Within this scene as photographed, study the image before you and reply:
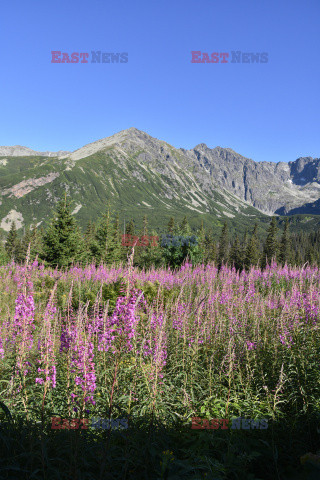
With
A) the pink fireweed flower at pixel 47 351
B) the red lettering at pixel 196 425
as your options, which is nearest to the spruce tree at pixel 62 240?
the pink fireweed flower at pixel 47 351

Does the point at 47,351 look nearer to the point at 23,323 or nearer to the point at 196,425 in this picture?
the point at 23,323

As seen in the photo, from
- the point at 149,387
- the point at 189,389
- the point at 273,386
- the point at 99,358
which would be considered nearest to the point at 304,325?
the point at 273,386

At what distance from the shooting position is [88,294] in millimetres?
8617

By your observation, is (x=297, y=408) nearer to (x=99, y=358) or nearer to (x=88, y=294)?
(x=99, y=358)

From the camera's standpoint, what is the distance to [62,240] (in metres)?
21.7

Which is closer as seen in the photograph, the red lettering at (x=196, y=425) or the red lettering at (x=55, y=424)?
the red lettering at (x=55, y=424)

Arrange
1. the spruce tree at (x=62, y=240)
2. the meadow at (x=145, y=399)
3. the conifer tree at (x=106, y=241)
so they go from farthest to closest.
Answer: the conifer tree at (x=106, y=241) < the spruce tree at (x=62, y=240) < the meadow at (x=145, y=399)

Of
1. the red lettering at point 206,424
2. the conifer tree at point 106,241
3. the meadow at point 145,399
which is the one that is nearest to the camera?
the meadow at point 145,399

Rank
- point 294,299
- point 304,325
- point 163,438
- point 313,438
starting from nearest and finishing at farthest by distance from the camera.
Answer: point 163,438
point 313,438
point 304,325
point 294,299

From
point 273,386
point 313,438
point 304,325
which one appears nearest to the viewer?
point 313,438

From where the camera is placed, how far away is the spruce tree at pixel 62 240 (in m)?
20.9

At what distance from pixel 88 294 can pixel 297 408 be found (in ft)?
21.0

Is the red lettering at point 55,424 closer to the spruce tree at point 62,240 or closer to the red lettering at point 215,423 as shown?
the red lettering at point 215,423

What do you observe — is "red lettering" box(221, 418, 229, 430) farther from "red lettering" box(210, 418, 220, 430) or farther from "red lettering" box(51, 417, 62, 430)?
"red lettering" box(51, 417, 62, 430)
